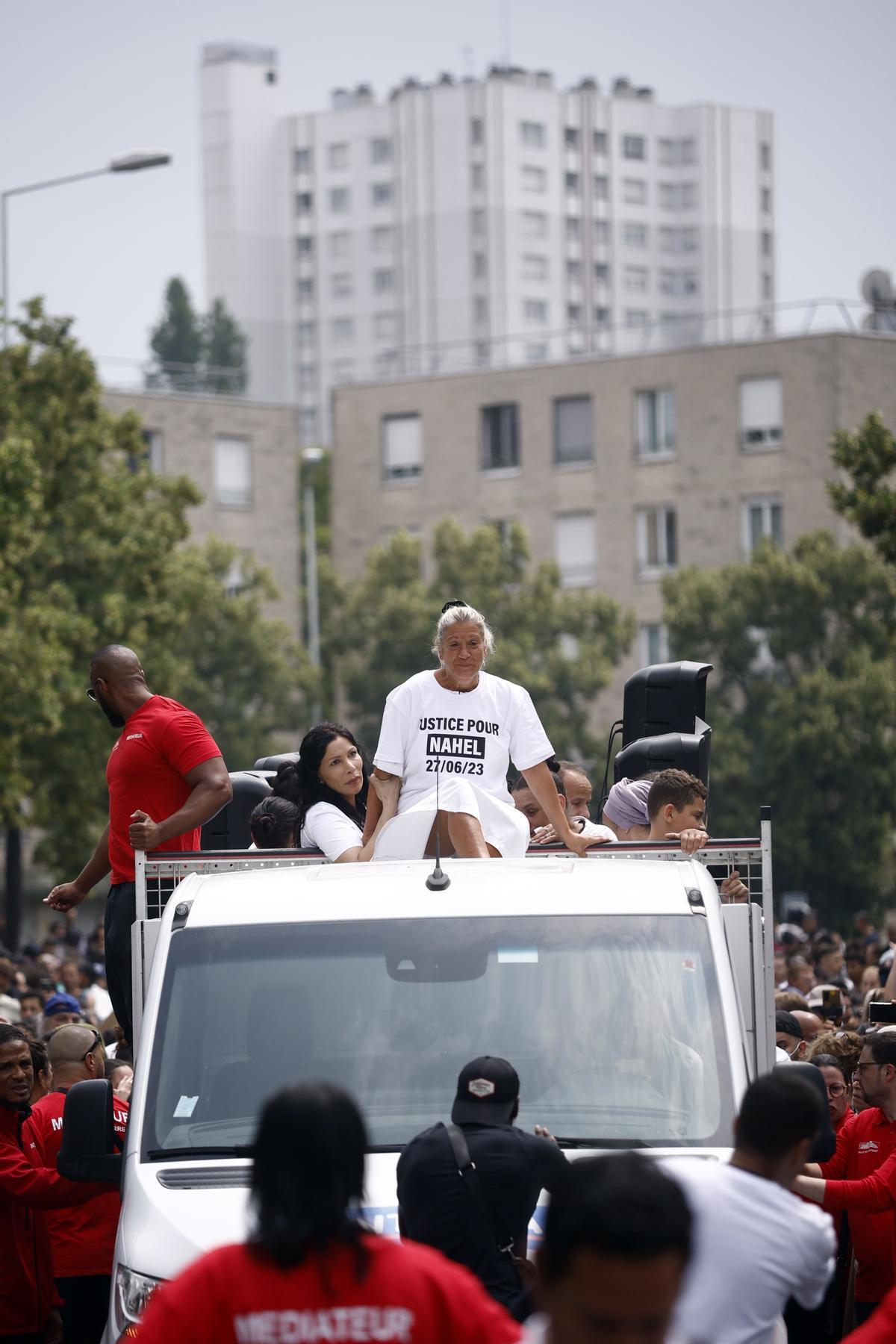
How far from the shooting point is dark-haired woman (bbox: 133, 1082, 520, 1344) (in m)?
3.27

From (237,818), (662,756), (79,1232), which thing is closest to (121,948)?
(79,1232)

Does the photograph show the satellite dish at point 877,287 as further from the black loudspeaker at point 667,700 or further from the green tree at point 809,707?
the black loudspeaker at point 667,700

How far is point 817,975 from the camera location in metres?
16.7

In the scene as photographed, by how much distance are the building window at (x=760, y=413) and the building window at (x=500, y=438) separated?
6160mm

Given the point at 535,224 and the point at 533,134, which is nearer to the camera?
the point at 533,134

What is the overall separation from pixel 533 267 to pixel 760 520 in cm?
6791

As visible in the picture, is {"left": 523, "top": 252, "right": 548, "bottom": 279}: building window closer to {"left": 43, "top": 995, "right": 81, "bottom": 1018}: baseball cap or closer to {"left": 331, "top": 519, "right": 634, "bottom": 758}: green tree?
{"left": 331, "top": 519, "right": 634, "bottom": 758}: green tree

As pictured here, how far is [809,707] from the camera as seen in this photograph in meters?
45.4

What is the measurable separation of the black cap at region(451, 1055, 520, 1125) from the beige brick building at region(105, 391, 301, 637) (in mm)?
52672

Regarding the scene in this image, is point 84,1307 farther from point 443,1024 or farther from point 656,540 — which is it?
point 656,540

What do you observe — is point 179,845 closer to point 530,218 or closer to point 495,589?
point 495,589

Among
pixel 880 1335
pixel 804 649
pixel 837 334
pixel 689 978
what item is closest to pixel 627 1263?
pixel 880 1335

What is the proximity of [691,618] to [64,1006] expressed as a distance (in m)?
35.7

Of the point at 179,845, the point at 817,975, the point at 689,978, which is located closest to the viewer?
the point at 689,978
